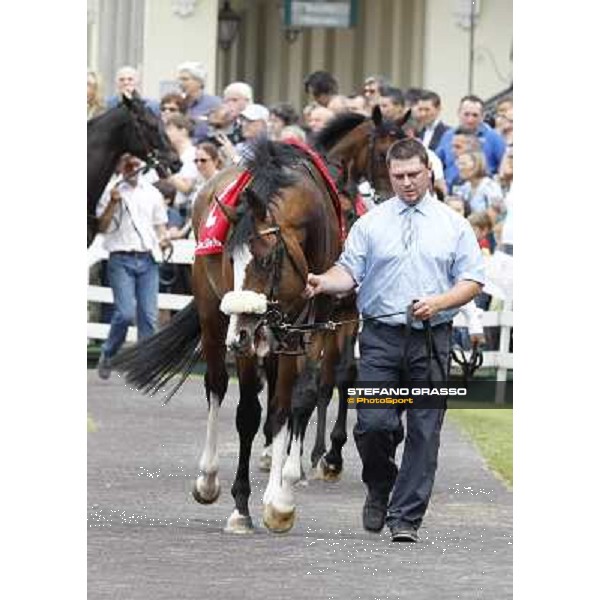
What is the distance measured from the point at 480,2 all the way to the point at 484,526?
9.59 metres

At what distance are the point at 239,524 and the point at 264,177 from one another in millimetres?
1590

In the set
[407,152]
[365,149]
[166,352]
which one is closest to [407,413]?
[407,152]

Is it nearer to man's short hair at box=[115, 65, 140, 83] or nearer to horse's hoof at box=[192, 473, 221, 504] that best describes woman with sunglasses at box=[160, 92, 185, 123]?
man's short hair at box=[115, 65, 140, 83]

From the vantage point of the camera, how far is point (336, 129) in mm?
14422

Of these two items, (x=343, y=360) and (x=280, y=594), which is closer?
(x=280, y=594)

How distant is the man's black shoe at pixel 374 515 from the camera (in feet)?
38.5

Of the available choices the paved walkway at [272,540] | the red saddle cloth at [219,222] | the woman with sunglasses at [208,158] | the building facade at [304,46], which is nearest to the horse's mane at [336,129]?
the paved walkway at [272,540]

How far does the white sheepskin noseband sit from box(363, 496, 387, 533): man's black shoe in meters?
1.23

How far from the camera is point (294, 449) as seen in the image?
1292 centimetres

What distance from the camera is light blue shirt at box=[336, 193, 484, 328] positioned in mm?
11391

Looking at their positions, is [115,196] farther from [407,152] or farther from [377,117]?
[407,152]

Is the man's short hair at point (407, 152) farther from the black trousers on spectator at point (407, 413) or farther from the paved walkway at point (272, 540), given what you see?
the paved walkway at point (272, 540)

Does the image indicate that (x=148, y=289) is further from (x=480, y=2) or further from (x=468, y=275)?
(x=468, y=275)
